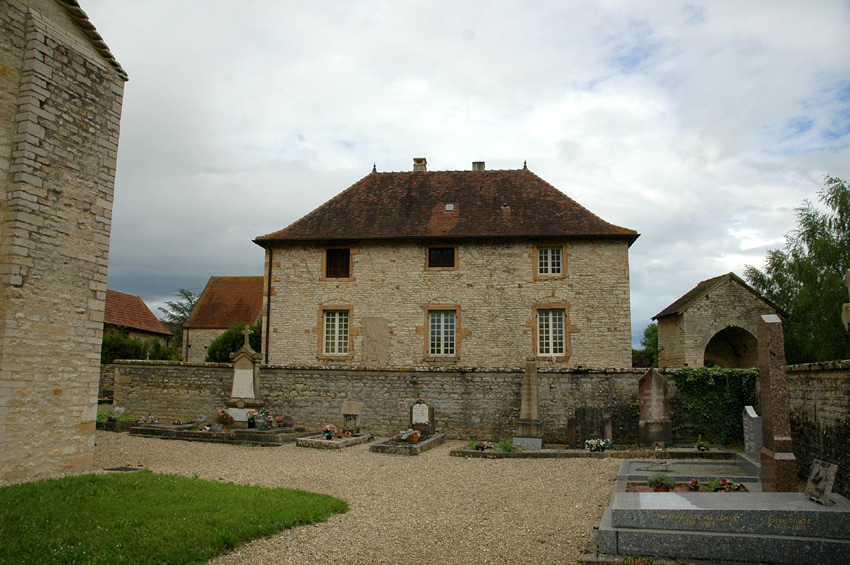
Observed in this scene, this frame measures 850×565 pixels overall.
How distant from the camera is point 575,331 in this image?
20.3 meters

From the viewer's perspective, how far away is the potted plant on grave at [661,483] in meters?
7.89

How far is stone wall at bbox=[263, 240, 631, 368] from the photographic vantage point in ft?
66.6

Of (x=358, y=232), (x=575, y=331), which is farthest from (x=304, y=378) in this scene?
(x=575, y=331)

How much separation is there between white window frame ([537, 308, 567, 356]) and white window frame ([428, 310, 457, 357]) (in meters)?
2.97

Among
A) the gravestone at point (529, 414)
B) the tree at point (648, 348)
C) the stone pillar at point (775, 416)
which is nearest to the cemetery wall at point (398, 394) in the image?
the gravestone at point (529, 414)

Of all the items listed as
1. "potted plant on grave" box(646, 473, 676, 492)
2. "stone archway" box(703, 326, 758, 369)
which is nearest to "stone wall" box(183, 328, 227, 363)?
"stone archway" box(703, 326, 758, 369)

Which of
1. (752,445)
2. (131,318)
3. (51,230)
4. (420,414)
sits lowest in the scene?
(420,414)

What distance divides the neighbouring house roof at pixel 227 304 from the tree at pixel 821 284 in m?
26.9

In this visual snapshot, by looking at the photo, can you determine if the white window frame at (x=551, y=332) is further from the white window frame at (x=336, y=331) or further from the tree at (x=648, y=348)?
the tree at (x=648, y=348)

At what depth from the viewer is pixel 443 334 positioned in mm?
20891

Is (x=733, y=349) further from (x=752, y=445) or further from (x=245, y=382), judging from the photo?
(x=245, y=382)

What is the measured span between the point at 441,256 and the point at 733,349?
44.6ft

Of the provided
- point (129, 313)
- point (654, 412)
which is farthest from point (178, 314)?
point (654, 412)

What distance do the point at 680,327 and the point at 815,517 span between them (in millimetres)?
17464
